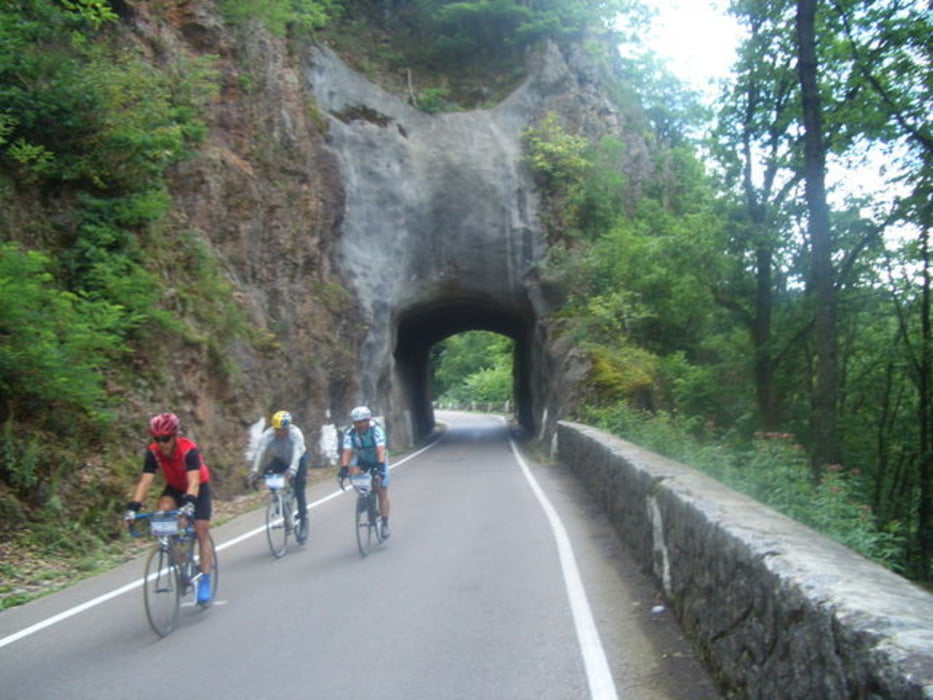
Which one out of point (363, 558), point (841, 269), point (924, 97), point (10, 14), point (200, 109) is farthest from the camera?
point (841, 269)

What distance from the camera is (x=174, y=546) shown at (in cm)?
704

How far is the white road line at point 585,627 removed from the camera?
520 cm

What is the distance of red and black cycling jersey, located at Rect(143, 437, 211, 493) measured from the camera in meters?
7.23

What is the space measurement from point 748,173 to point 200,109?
14.9 metres

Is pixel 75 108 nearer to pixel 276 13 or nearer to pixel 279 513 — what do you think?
pixel 279 513

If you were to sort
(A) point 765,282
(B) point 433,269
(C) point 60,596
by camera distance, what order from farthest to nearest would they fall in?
(B) point 433,269 < (A) point 765,282 < (C) point 60,596

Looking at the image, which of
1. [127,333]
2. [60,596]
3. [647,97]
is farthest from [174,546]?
[647,97]

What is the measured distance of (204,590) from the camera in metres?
7.41

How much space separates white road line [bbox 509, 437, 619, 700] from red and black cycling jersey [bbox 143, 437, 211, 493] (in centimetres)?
356

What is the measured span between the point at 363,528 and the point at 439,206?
24.0m

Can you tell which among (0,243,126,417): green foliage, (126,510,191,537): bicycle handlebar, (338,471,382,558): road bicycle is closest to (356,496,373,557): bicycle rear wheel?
(338,471,382,558): road bicycle

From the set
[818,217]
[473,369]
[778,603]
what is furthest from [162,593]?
[473,369]

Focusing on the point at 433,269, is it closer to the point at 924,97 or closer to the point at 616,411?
the point at 616,411

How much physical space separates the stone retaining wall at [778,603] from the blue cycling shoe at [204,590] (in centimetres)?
411
